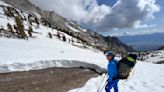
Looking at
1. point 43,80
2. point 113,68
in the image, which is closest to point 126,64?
point 113,68

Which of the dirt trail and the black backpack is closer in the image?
the black backpack

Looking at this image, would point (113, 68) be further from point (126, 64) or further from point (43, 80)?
point (43, 80)

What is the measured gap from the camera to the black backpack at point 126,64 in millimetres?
11273

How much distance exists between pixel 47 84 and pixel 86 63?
8015 millimetres

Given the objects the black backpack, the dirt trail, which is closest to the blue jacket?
the black backpack

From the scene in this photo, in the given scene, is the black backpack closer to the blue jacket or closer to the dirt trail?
the blue jacket

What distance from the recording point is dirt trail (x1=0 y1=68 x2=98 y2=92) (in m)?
14.0

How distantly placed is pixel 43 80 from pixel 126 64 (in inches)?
277

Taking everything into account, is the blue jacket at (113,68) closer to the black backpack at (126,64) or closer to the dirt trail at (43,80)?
the black backpack at (126,64)

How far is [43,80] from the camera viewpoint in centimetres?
1584

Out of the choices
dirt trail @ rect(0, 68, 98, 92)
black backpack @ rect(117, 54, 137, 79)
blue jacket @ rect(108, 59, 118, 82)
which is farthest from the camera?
dirt trail @ rect(0, 68, 98, 92)

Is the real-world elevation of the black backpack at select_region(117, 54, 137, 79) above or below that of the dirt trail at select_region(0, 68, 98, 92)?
above

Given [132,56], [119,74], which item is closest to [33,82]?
[119,74]

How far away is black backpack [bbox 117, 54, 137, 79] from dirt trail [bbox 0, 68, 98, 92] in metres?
5.14
